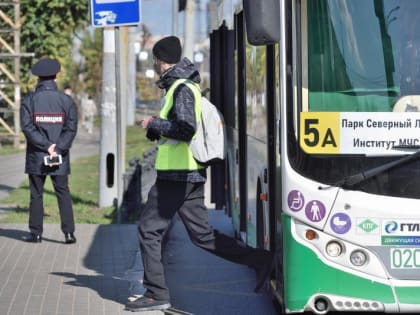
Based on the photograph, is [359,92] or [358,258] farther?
[359,92]

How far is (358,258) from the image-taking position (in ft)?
20.0

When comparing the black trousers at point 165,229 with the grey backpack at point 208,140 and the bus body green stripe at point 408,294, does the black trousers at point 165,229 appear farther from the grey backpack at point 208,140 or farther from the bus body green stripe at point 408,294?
the bus body green stripe at point 408,294

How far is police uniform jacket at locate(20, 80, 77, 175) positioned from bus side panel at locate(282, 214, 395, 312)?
4.80m

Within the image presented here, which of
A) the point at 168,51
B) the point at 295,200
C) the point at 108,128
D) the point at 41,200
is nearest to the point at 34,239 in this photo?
the point at 41,200

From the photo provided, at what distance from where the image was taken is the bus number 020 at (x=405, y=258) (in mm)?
6055

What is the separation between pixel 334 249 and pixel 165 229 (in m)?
1.78

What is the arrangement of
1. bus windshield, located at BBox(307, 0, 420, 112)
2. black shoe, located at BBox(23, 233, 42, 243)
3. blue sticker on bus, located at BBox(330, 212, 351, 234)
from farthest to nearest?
black shoe, located at BBox(23, 233, 42, 243), bus windshield, located at BBox(307, 0, 420, 112), blue sticker on bus, located at BBox(330, 212, 351, 234)

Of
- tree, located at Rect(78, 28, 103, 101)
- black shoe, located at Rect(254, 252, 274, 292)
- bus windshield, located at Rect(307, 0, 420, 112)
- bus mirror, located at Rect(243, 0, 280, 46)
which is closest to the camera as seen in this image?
bus mirror, located at Rect(243, 0, 280, 46)

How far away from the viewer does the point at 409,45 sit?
20.3 feet

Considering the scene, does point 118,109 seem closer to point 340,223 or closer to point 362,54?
point 362,54

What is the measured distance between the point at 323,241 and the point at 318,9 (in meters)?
1.44

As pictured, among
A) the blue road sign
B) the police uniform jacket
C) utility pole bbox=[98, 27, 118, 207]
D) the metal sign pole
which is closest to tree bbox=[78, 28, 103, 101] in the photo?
utility pole bbox=[98, 27, 118, 207]

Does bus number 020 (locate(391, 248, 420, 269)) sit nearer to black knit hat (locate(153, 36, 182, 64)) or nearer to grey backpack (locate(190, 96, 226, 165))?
grey backpack (locate(190, 96, 226, 165))

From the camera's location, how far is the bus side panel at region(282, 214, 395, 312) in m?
6.07
